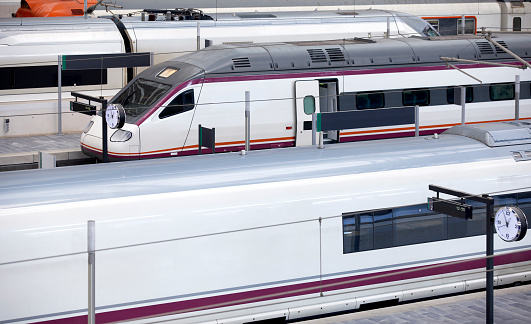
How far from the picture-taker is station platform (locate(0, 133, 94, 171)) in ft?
61.0

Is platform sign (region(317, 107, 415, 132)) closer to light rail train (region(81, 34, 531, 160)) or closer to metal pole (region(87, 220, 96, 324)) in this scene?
light rail train (region(81, 34, 531, 160))

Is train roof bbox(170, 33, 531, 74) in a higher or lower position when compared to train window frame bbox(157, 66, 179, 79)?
higher

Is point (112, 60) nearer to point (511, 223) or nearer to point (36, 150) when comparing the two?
point (36, 150)

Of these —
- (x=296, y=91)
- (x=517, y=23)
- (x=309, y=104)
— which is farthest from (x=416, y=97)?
(x=517, y=23)

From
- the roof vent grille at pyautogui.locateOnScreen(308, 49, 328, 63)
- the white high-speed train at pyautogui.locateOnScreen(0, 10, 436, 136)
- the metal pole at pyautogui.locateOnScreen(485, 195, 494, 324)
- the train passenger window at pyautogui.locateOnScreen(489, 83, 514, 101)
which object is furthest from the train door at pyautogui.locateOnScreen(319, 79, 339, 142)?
the metal pole at pyautogui.locateOnScreen(485, 195, 494, 324)

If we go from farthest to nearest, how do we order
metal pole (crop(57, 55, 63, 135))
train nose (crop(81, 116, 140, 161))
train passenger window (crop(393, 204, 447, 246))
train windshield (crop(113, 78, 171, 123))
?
1. metal pole (crop(57, 55, 63, 135))
2. train windshield (crop(113, 78, 171, 123))
3. train nose (crop(81, 116, 140, 161))
4. train passenger window (crop(393, 204, 447, 246))

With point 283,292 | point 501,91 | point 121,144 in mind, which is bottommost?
point 283,292

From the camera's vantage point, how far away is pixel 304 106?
18.4 m

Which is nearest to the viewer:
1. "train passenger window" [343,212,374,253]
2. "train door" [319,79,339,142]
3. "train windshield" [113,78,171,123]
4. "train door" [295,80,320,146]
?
"train passenger window" [343,212,374,253]

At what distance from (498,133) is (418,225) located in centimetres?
200

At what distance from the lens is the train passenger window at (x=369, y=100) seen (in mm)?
19070

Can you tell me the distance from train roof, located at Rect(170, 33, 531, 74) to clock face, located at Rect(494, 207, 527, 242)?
8.70 m

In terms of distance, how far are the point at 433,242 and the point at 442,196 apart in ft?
1.98

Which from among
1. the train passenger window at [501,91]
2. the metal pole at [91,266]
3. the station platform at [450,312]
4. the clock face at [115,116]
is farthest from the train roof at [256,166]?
the train passenger window at [501,91]
